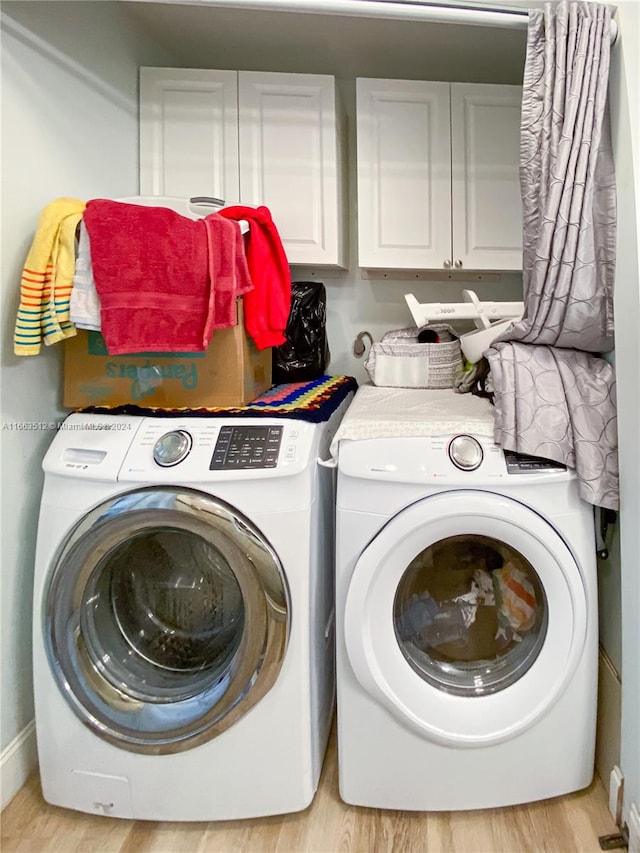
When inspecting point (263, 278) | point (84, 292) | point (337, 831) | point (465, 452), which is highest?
point (263, 278)

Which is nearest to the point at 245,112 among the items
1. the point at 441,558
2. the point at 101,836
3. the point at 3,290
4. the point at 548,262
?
the point at 3,290

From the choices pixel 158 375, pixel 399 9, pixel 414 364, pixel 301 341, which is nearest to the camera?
pixel 399 9

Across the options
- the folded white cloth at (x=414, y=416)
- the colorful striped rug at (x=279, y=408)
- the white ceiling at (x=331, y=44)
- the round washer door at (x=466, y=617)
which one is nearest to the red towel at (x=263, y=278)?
the colorful striped rug at (x=279, y=408)

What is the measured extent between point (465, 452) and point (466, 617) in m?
0.45

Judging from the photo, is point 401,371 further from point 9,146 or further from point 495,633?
point 9,146

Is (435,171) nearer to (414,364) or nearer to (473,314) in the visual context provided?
(473,314)

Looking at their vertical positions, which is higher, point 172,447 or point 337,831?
point 172,447

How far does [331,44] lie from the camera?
2.07m

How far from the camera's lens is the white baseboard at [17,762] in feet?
4.66

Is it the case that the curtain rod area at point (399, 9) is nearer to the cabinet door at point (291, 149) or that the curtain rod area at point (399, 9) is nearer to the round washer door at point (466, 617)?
the cabinet door at point (291, 149)

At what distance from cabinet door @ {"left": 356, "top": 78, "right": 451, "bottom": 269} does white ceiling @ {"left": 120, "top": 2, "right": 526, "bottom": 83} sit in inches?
6.5

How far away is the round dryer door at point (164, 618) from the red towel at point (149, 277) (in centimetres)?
40

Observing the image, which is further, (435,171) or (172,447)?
(435,171)

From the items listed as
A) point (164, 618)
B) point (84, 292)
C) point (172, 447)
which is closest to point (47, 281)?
point (84, 292)
